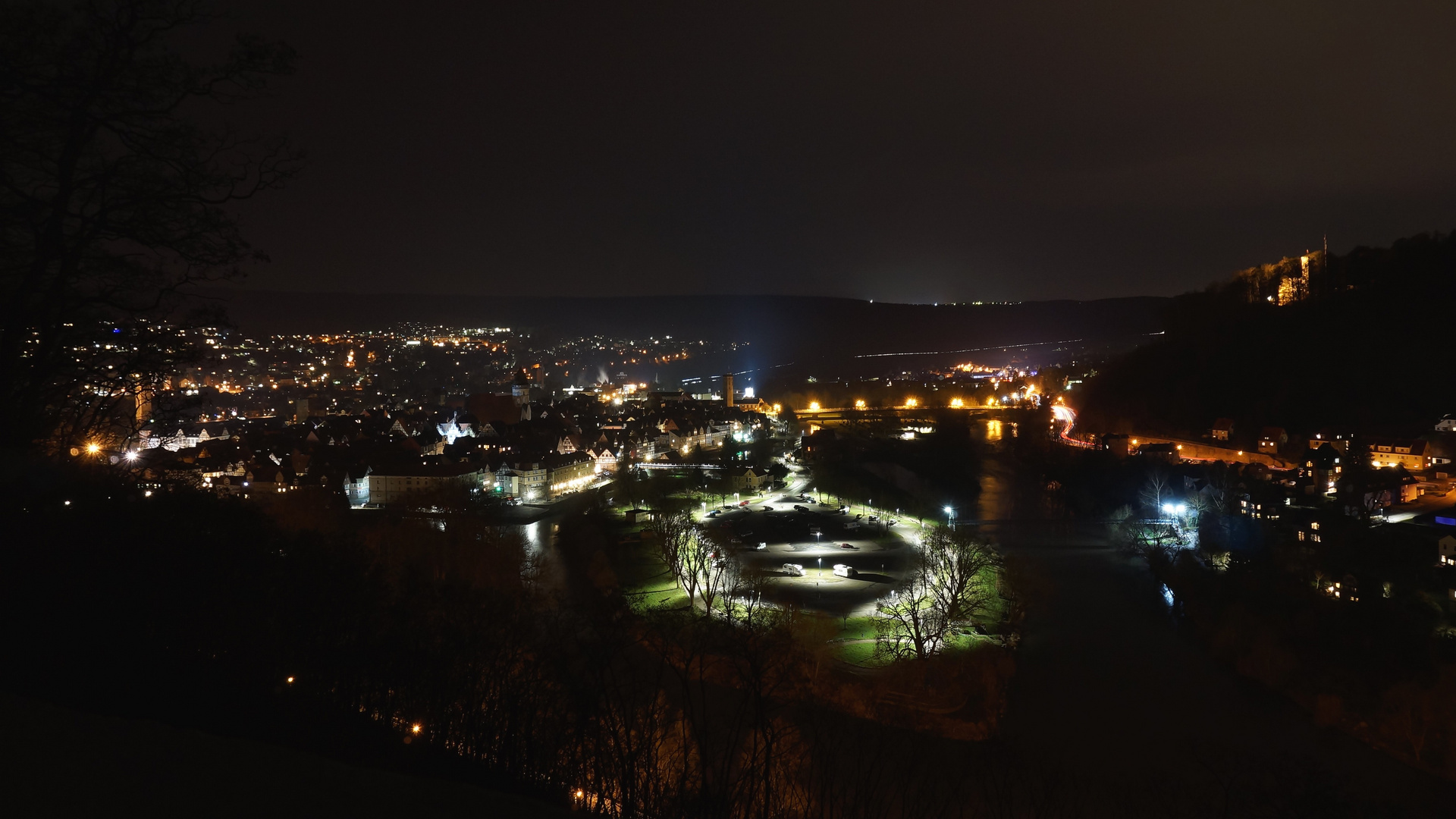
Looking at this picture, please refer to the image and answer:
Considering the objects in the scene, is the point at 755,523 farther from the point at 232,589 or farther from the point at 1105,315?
the point at 1105,315

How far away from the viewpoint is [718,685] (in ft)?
17.8

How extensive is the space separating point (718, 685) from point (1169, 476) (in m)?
10.9

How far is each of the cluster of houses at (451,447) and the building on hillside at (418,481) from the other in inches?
0.9

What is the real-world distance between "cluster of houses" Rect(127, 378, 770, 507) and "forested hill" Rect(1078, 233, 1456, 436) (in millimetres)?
10599

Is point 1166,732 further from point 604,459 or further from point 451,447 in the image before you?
point 451,447

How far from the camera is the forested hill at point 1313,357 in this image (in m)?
15.8

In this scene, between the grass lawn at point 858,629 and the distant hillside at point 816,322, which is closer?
the grass lawn at point 858,629

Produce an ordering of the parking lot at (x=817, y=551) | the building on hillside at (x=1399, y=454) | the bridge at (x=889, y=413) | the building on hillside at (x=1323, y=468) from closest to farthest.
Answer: the parking lot at (x=817, y=551) < the building on hillside at (x=1323, y=468) < the building on hillside at (x=1399, y=454) < the bridge at (x=889, y=413)

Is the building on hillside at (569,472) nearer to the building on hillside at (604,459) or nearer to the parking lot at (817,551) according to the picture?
the building on hillside at (604,459)

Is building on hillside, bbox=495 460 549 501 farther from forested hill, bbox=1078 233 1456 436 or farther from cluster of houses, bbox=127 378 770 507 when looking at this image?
forested hill, bbox=1078 233 1456 436

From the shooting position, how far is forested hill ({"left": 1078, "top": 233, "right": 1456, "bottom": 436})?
15.8 meters

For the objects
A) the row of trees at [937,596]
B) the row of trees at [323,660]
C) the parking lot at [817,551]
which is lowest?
the parking lot at [817,551]

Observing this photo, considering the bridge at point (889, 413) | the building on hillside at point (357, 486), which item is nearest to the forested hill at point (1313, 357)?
the bridge at point (889, 413)

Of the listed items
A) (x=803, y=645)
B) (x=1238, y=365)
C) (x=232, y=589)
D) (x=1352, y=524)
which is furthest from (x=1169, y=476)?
(x=232, y=589)
